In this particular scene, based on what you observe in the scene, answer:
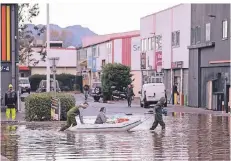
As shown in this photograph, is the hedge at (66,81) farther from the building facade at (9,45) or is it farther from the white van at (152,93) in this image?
the building facade at (9,45)

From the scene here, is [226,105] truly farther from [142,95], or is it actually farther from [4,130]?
[4,130]

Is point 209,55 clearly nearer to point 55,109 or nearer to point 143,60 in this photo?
point 55,109

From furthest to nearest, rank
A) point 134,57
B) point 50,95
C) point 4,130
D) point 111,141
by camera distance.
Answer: point 134,57
point 50,95
point 4,130
point 111,141

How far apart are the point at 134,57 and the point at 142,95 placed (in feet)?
73.6

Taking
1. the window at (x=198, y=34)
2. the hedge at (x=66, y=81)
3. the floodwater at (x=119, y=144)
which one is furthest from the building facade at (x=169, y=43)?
the hedge at (x=66, y=81)

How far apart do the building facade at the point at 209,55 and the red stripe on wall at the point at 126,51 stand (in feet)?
72.0

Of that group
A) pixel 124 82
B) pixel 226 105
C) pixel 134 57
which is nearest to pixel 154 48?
pixel 124 82

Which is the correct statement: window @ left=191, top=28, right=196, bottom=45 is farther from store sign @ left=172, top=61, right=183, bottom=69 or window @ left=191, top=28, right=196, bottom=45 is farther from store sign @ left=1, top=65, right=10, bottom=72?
store sign @ left=1, top=65, right=10, bottom=72

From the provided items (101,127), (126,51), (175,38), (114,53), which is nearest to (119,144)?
(101,127)

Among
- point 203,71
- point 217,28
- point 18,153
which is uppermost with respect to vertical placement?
point 217,28

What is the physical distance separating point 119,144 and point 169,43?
3358 cm

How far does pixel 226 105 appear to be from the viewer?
3756cm

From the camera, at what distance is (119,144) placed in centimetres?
1783

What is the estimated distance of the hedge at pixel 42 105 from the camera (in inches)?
1064
